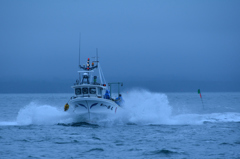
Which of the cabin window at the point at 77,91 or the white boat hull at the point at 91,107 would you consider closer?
the white boat hull at the point at 91,107

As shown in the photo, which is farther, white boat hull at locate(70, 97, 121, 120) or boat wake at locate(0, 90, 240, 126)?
boat wake at locate(0, 90, 240, 126)

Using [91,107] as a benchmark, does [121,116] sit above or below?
below

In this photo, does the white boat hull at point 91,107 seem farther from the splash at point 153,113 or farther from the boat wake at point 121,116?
the splash at point 153,113

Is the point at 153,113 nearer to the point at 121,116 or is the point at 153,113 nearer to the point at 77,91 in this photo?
the point at 121,116

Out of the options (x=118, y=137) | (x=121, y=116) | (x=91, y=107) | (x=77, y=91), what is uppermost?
(x=77, y=91)

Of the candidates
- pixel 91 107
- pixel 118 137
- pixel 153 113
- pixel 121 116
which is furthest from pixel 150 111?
pixel 118 137

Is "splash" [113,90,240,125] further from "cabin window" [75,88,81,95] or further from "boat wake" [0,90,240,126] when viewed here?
"cabin window" [75,88,81,95]

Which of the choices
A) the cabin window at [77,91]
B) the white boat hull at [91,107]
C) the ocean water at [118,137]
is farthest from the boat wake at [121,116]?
the cabin window at [77,91]

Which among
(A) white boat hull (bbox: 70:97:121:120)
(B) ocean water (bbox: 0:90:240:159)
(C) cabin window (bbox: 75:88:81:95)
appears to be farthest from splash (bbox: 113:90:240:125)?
(C) cabin window (bbox: 75:88:81:95)

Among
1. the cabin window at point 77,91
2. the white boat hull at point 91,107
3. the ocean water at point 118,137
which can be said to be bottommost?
the ocean water at point 118,137

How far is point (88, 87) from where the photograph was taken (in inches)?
1361

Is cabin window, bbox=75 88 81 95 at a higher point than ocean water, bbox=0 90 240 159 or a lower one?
higher

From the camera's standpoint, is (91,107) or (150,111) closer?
(91,107)

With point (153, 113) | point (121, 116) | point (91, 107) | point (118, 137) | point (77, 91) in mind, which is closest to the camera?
point (118, 137)
